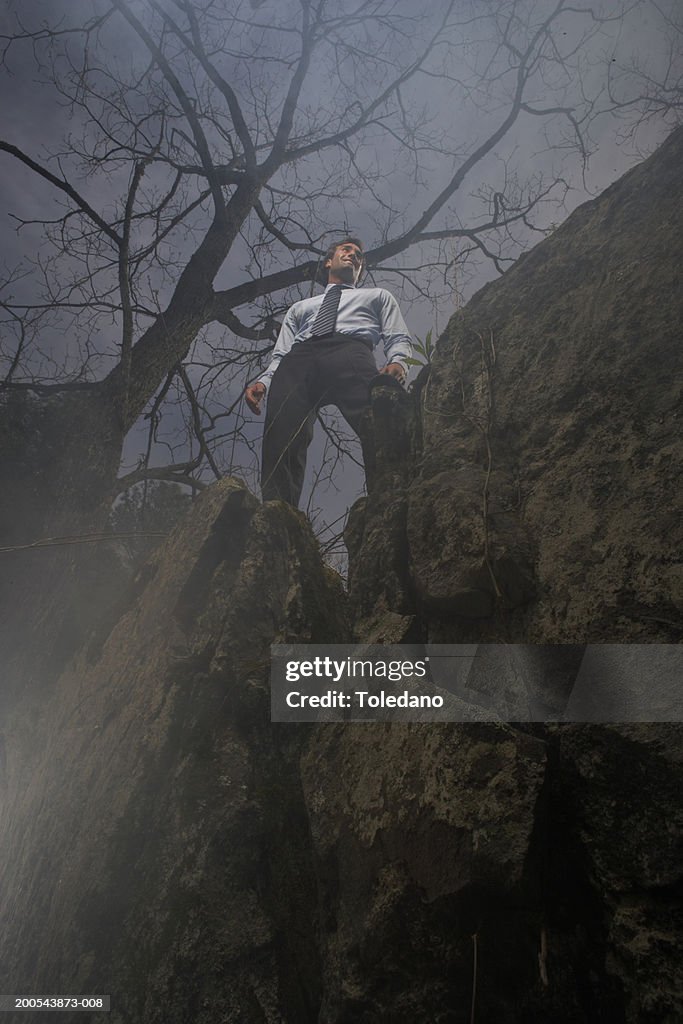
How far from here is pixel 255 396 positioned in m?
2.40

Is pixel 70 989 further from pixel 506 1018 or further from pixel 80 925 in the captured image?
pixel 506 1018

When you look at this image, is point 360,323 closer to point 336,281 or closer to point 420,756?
point 336,281

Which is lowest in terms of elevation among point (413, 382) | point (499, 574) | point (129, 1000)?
point (129, 1000)

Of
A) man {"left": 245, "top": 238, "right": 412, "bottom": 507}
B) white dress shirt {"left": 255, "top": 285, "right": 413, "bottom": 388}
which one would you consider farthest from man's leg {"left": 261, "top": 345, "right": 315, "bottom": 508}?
white dress shirt {"left": 255, "top": 285, "right": 413, "bottom": 388}

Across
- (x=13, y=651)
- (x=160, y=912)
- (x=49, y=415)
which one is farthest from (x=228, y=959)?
(x=49, y=415)

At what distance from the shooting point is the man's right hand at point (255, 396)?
2.38 meters

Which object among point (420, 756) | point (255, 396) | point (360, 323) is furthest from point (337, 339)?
point (420, 756)

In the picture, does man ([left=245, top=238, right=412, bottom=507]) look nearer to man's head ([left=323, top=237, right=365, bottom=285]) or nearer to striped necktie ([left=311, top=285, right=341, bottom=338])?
striped necktie ([left=311, top=285, right=341, bottom=338])

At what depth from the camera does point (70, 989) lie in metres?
0.92

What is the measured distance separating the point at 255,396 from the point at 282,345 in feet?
1.02

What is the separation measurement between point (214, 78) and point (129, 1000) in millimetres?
4668

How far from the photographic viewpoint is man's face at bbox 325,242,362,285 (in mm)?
2715

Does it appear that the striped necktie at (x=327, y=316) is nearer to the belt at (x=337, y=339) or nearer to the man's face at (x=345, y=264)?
the belt at (x=337, y=339)

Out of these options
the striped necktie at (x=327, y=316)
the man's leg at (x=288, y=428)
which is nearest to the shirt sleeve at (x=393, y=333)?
the striped necktie at (x=327, y=316)
